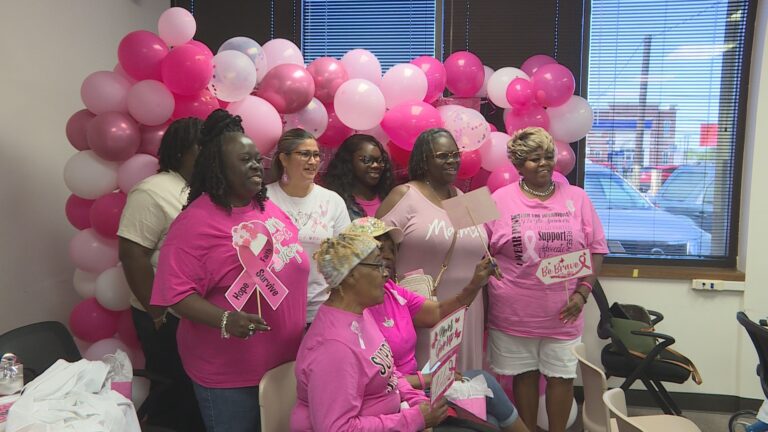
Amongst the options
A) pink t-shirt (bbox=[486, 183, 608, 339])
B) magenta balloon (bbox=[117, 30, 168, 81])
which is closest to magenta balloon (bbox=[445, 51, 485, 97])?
pink t-shirt (bbox=[486, 183, 608, 339])

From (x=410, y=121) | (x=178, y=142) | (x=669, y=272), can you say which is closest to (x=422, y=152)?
(x=410, y=121)

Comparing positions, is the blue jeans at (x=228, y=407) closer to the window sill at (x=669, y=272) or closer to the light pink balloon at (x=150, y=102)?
the light pink balloon at (x=150, y=102)

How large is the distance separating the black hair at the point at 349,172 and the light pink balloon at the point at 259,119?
32 centimetres

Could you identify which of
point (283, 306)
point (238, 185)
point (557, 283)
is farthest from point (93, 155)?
point (557, 283)

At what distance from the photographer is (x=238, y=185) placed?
1.84 meters

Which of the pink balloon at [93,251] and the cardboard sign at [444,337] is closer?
the cardboard sign at [444,337]

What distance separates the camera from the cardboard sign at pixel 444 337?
1696mm

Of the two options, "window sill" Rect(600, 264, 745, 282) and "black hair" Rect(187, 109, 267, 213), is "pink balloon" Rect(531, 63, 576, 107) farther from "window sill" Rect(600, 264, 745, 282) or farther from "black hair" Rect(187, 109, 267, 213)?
"black hair" Rect(187, 109, 267, 213)

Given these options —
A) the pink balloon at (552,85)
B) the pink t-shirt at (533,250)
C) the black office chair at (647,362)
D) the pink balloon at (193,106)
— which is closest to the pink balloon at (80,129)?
the pink balloon at (193,106)

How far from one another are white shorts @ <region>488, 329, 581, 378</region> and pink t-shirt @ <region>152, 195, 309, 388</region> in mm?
1235

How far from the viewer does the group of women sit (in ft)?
5.65

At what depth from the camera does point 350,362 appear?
5.33 feet

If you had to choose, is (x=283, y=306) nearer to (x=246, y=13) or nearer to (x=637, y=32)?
(x=246, y=13)

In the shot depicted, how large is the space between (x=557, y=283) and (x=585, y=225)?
0.32m
